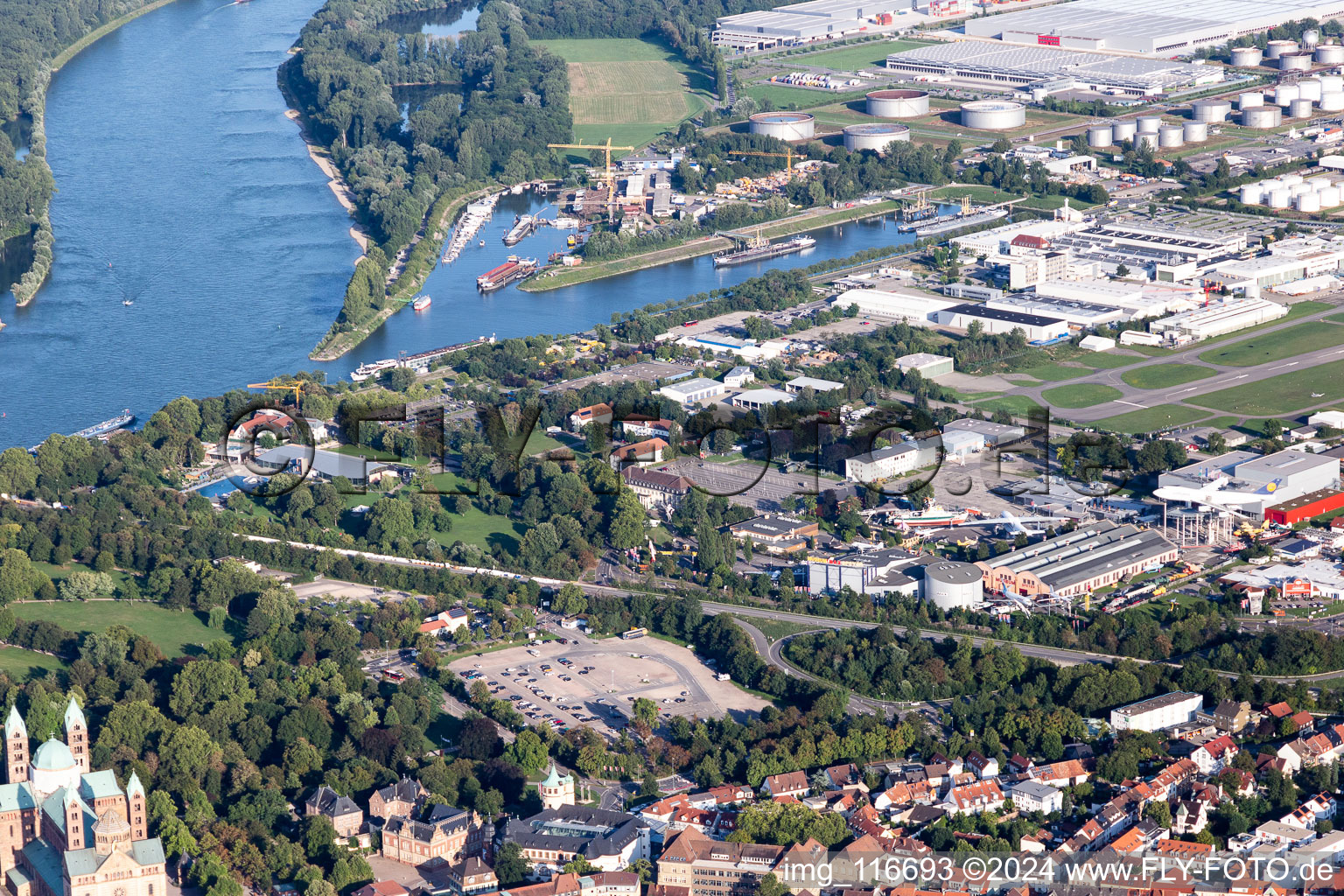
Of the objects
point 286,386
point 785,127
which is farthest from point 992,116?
point 286,386

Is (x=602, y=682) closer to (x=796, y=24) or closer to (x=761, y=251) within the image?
(x=761, y=251)

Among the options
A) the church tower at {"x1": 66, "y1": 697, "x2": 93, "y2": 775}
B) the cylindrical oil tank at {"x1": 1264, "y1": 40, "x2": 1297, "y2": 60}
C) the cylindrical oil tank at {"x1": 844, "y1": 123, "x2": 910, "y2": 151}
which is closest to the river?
the cylindrical oil tank at {"x1": 844, "y1": 123, "x2": 910, "y2": 151}

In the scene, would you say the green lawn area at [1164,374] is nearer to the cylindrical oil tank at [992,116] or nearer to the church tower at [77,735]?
the church tower at [77,735]

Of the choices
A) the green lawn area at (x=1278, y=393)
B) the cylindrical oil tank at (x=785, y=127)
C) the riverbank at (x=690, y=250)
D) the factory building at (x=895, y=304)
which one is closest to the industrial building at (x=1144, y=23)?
the cylindrical oil tank at (x=785, y=127)

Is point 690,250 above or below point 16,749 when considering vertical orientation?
below

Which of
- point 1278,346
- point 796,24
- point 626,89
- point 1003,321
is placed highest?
point 796,24

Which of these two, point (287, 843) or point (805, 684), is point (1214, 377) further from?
point (287, 843)

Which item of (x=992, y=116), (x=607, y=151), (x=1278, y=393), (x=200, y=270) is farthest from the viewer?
(x=992, y=116)
